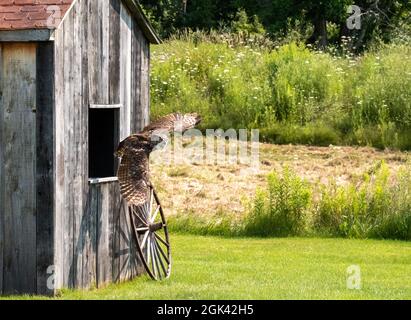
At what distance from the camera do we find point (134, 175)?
12125 mm

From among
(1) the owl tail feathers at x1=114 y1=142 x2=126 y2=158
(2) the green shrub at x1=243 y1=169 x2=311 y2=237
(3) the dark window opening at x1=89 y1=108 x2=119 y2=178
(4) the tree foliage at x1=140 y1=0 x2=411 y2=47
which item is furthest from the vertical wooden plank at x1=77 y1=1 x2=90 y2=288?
(4) the tree foliage at x1=140 y1=0 x2=411 y2=47

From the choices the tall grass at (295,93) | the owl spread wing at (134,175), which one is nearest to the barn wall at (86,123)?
the owl spread wing at (134,175)

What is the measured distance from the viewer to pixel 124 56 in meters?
13.0

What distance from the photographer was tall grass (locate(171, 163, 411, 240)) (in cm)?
1694

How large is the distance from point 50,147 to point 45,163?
6.8 inches

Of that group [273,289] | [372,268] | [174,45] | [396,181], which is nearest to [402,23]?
[174,45]

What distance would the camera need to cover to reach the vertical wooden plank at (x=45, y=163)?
11.1 meters

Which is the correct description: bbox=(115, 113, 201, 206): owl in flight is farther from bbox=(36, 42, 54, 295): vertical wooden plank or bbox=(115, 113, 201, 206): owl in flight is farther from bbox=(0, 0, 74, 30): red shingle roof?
bbox=(0, 0, 74, 30): red shingle roof

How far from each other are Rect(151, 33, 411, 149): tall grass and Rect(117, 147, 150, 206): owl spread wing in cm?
1055

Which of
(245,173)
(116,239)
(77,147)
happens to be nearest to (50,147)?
(77,147)

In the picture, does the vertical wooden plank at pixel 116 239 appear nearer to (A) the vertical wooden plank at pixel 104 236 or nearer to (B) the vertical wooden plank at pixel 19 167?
(A) the vertical wooden plank at pixel 104 236

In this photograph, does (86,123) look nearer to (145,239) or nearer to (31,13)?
(31,13)

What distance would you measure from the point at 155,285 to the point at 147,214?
1140mm
